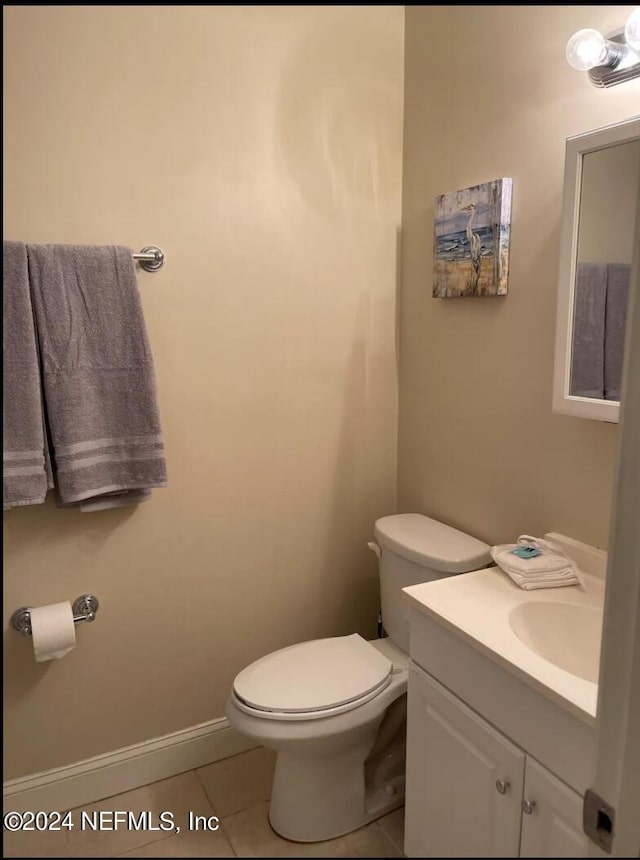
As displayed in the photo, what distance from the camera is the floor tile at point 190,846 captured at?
495 mm

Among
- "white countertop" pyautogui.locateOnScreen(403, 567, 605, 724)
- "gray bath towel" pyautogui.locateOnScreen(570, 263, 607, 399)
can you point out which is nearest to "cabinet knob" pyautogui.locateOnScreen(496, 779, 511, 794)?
"white countertop" pyautogui.locateOnScreen(403, 567, 605, 724)

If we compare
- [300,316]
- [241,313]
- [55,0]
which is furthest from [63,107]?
[300,316]

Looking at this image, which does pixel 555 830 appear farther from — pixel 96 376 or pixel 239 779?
pixel 96 376

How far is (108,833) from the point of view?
1.71ft

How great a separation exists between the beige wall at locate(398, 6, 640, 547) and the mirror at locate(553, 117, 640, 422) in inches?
3.4

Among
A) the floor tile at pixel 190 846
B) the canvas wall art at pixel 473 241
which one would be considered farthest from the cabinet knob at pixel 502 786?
the canvas wall art at pixel 473 241

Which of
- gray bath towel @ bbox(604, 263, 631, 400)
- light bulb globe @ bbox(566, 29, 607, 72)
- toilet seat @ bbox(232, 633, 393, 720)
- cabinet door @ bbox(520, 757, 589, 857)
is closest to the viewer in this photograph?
cabinet door @ bbox(520, 757, 589, 857)

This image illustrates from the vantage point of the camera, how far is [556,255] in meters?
1.40

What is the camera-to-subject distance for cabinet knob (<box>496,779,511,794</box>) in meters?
0.90

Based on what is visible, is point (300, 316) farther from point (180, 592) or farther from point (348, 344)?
point (180, 592)

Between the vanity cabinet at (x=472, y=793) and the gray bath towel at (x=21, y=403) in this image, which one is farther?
the gray bath towel at (x=21, y=403)

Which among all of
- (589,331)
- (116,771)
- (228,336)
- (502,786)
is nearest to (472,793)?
(502,786)

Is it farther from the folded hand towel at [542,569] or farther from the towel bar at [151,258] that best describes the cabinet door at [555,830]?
the towel bar at [151,258]

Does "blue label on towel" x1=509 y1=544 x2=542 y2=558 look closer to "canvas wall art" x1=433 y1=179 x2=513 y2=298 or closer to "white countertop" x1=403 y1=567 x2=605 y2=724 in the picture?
"white countertop" x1=403 y1=567 x2=605 y2=724
